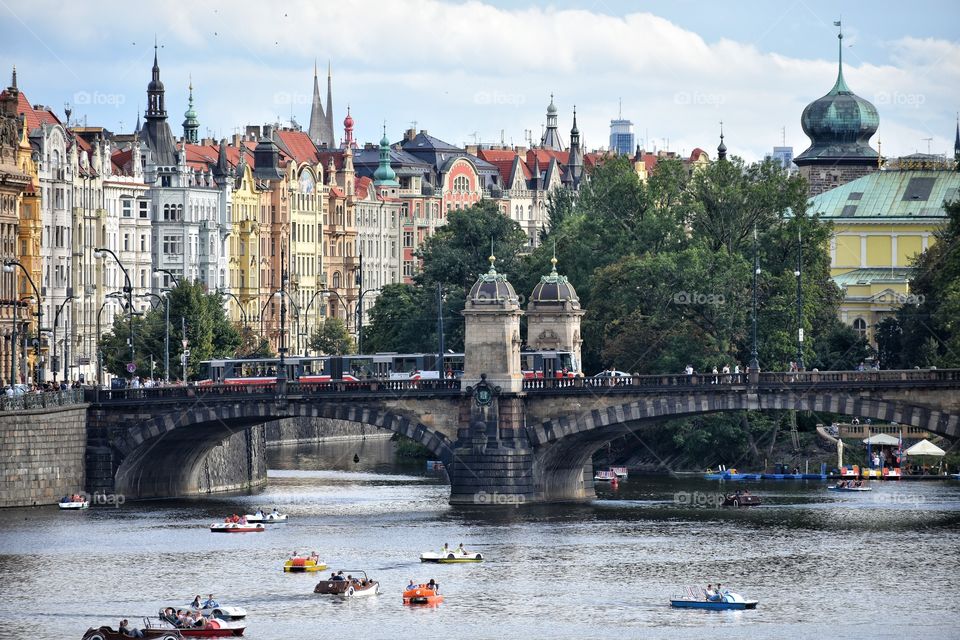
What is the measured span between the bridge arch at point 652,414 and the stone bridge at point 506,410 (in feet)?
0.16

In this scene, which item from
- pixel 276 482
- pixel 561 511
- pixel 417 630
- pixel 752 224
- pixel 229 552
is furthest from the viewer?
pixel 752 224

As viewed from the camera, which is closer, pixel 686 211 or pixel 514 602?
pixel 514 602

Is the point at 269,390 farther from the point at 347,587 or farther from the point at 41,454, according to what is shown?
the point at 347,587

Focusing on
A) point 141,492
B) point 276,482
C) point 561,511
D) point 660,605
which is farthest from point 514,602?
point 276,482

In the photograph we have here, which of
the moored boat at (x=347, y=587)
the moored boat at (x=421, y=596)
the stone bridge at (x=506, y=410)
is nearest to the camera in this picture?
the moored boat at (x=421, y=596)

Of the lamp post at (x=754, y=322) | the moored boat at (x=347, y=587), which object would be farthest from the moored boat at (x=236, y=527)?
the lamp post at (x=754, y=322)

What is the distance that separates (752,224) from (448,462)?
1815 inches

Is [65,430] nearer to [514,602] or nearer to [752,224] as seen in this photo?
[514,602]

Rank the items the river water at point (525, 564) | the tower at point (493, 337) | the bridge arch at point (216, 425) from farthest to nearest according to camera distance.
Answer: the bridge arch at point (216, 425)
the tower at point (493, 337)
the river water at point (525, 564)

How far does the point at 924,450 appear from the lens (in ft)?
595

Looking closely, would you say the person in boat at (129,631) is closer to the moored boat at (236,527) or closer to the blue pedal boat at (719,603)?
the blue pedal boat at (719,603)

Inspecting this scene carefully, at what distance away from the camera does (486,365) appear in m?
159

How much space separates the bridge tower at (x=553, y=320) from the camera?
173750mm

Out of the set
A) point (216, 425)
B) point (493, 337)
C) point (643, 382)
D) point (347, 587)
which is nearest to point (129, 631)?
point (347, 587)
